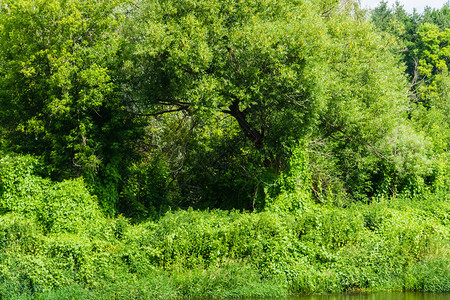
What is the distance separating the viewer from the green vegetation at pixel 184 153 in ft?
52.2

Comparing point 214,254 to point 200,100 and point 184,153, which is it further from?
point 184,153

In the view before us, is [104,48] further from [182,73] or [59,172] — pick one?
[59,172]

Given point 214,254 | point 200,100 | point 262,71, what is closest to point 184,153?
point 200,100

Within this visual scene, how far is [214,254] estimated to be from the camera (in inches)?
649

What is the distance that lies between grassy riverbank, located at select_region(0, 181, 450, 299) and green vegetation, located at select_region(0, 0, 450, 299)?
51 mm

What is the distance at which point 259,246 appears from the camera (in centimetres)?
1689

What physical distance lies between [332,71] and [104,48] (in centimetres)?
920

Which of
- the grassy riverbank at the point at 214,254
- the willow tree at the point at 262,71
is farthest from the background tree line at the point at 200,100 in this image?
the grassy riverbank at the point at 214,254

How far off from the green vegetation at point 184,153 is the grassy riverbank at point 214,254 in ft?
0.17

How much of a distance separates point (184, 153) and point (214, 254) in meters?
7.75

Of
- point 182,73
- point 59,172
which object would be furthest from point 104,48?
point 59,172

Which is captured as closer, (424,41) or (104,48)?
(104,48)

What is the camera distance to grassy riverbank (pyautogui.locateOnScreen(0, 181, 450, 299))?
14781 mm

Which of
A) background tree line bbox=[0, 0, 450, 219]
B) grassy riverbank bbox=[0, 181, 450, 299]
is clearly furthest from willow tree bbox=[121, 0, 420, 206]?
grassy riverbank bbox=[0, 181, 450, 299]
